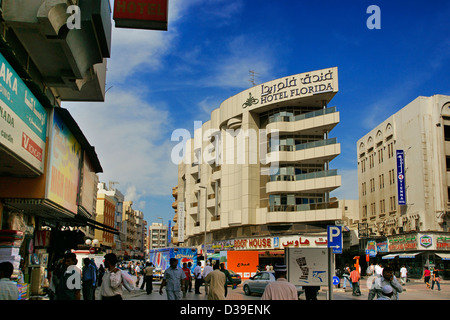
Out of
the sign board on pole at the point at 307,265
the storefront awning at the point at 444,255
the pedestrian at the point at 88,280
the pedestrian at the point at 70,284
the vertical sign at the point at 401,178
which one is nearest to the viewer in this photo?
the pedestrian at the point at 70,284

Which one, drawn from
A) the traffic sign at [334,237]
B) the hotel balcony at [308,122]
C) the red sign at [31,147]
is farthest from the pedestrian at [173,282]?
the hotel balcony at [308,122]

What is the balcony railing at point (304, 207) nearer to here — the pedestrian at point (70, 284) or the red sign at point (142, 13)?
the red sign at point (142, 13)

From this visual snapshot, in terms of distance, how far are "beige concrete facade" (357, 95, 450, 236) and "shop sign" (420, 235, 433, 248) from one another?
3.02ft

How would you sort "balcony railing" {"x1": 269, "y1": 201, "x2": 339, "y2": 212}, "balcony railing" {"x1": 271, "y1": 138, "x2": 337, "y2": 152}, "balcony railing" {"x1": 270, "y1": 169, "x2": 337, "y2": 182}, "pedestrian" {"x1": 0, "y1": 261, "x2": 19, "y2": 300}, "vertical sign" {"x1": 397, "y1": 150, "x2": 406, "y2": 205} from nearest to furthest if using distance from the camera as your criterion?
"pedestrian" {"x1": 0, "y1": 261, "x2": 19, "y2": 300}, "balcony railing" {"x1": 270, "y1": 169, "x2": 337, "y2": 182}, "vertical sign" {"x1": 397, "y1": 150, "x2": 406, "y2": 205}, "balcony railing" {"x1": 269, "y1": 201, "x2": 339, "y2": 212}, "balcony railing" {"x1": 271, "y1": 138, "x2": 337, "y2": 152}

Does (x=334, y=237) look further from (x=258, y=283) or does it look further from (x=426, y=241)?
(x=426, y=241)

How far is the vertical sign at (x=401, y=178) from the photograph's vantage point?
49250 millimetres

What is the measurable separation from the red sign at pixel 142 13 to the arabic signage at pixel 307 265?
8025mm

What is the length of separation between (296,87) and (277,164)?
866 cm

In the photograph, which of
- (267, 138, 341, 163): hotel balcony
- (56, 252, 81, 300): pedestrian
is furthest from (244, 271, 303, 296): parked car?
(267, 138, 341, 163): hotel balcony

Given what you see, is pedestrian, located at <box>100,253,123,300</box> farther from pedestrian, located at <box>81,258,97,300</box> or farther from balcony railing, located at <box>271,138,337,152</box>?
balcony railing, located at <box>271,138,337,152</box>

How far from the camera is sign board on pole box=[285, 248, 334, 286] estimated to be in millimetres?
14820
